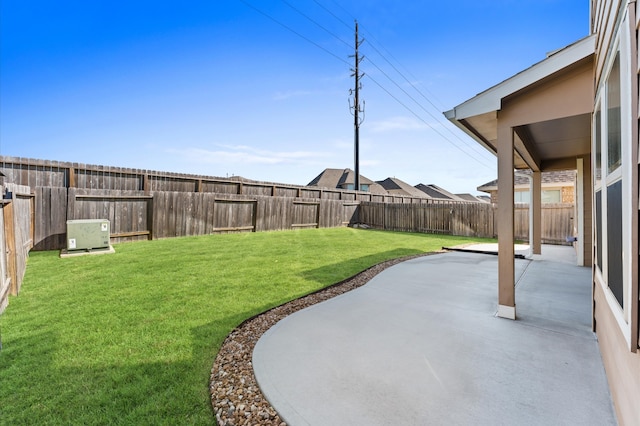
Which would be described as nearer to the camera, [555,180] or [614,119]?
[614,119]

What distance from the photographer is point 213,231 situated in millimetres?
10742

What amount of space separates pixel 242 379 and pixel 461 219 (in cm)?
1324

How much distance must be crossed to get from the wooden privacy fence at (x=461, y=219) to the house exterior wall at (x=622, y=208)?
10.3 metres

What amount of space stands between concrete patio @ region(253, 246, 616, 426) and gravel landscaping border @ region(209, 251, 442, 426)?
0.29 feet

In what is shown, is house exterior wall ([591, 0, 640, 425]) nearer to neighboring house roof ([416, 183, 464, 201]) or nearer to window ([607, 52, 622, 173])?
window ([607, 52, 622, 173])

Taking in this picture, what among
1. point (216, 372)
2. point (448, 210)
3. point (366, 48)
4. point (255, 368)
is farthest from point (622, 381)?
point (366, 48)

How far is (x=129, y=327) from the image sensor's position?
3.04 m

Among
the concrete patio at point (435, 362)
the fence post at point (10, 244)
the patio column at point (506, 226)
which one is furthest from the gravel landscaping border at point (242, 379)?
the fence post at point (10, 244)


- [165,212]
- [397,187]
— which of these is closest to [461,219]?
[165,212]

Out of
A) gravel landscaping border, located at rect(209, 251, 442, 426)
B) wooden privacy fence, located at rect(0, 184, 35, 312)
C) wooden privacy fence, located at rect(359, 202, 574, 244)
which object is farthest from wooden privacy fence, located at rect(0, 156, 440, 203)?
gravel landscaping border, located at rect(209, 251, 442, 426)

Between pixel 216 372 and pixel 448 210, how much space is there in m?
13.4

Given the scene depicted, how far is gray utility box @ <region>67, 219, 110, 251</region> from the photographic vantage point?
6520mm

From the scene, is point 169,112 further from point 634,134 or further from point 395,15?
point 634,134

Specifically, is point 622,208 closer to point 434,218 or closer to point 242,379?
point 242,379
